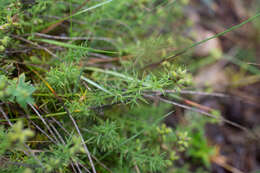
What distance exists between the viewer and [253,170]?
2311mm

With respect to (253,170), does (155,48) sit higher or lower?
higher

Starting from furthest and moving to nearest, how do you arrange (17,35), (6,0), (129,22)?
(129,22), (17,35), (6,0)

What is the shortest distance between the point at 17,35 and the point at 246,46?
286cm

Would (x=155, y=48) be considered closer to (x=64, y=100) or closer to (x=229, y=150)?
(x=64, y=100)

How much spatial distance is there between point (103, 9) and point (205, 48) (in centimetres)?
176

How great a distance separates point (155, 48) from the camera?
1.47 meters

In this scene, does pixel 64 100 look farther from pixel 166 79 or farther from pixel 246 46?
pixel 246 46

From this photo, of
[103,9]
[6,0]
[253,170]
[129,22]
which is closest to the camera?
[6,0]

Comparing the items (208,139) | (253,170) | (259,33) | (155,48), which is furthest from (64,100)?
(259,33)

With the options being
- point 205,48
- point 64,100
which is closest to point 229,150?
point 205,48

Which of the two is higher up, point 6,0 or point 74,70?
point 6,0

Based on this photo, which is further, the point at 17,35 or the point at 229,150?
the point at 229,150

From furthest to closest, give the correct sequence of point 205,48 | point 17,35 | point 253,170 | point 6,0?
1. point 205,48
2. point 253,170
3. point 17,35
4. point 6,0

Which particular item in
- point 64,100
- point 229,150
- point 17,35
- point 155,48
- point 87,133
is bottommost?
point 229,150
